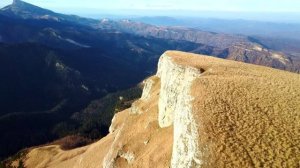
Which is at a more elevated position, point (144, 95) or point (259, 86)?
point (259, 86)

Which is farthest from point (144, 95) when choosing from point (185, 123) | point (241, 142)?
point (241, 142)

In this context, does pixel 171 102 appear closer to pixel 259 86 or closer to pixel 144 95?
pixel 259 86

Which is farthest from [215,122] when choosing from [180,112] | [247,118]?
[180,112]

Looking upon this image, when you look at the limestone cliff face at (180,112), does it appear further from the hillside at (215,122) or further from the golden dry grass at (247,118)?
the golden dry grass at (247,118)

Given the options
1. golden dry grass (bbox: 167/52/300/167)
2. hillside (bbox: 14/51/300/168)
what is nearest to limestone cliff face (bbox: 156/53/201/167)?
hillside (bbox: 14/51/300/168)

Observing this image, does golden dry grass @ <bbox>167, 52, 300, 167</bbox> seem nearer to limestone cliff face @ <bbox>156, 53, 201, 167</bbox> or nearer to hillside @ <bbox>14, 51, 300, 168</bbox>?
hillside @ <bbox>14, 51, 300, 168</bbox>

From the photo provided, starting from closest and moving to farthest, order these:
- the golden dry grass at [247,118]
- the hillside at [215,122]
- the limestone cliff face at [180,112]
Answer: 1. the golden dry grass at [247,118]
2. the hillside at [215,122]
3. the limestone cliff face at [180,112]

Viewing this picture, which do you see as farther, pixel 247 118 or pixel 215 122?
pixel 247 118

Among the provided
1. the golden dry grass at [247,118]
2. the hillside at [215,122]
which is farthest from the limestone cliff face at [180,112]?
the golden dry grass at [247,118]

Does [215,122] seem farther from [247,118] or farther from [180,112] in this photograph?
[180,112]
